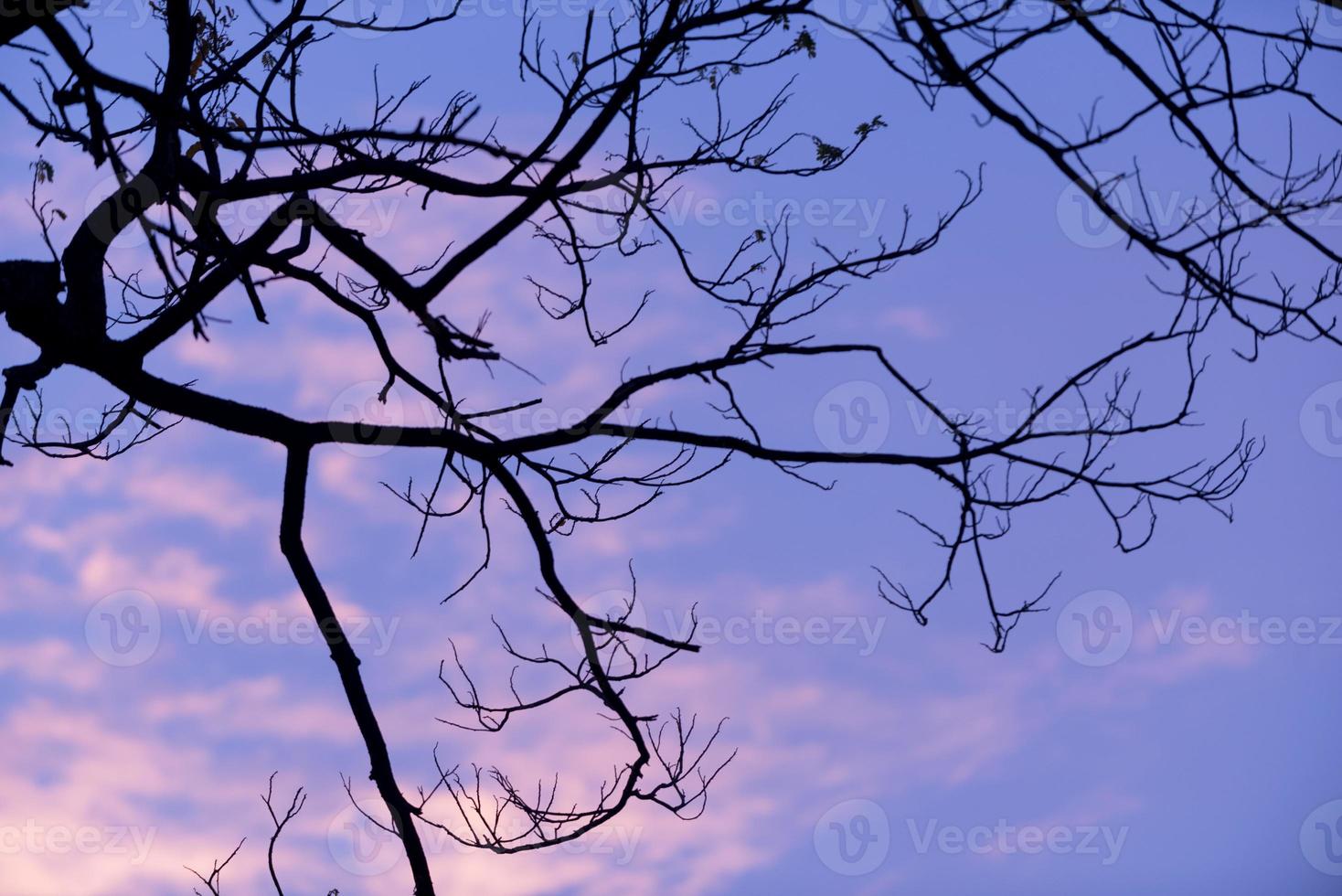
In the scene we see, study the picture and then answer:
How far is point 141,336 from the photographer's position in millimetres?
4965

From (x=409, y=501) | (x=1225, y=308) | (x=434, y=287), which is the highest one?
(x=409, y=501)

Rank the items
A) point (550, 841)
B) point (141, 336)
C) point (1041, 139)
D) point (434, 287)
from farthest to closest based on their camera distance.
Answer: point (550, 841) → point (141, 336) → point (434, 287) → point (1041, 139)

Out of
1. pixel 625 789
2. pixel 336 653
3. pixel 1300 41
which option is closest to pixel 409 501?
→ pixel 336 653

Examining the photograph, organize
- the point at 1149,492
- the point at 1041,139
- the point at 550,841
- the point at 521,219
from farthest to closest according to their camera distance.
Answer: the point at 550,841 < the point at 1149,492 < the point at 521,219 < the point at 1041,139

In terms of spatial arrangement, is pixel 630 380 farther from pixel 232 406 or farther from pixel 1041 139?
pixel 1041 139

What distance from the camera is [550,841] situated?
17.4ft

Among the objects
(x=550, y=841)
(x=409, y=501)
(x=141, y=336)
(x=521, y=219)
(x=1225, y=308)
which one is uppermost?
(x=141, y=336)

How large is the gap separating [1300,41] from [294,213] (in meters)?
3.60

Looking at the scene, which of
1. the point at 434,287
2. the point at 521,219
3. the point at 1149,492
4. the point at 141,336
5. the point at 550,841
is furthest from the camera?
the point at 550,841

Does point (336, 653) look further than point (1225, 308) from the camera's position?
Yes

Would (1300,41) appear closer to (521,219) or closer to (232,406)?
(521,219)

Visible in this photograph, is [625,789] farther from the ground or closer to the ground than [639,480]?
closer to the ground

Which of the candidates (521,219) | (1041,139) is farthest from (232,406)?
(1041,139)

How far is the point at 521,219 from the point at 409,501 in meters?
2.26
